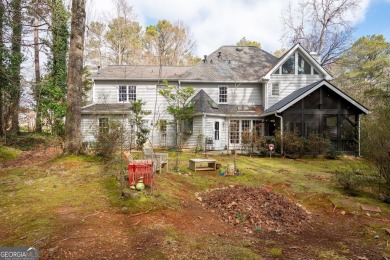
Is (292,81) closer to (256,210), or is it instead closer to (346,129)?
(346,129)

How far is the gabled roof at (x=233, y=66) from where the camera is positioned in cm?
1883

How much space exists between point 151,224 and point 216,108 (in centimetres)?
1454

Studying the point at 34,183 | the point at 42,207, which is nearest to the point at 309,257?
the point at 42,207

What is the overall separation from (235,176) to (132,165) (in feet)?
15.9

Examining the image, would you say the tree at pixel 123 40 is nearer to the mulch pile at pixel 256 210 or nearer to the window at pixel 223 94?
the window at pixel 223 94

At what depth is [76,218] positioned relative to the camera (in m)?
4.04

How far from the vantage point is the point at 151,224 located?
156 inches

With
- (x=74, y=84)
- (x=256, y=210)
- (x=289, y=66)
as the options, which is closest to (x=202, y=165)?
(x=256, y=210)

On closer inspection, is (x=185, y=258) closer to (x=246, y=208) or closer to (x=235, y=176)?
(x=246, y=208)

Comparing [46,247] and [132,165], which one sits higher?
[132,165]

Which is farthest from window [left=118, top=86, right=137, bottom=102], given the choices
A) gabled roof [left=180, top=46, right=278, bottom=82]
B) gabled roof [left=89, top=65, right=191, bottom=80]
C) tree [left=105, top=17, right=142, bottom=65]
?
tree [left=105, top=17, right=142, bottom=65]

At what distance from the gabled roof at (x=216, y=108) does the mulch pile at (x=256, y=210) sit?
1130 centimetres

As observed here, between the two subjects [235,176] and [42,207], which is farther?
[235,176]

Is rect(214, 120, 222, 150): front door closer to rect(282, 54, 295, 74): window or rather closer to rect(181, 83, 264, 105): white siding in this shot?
rect(181, 83, 264, 105): white siding
